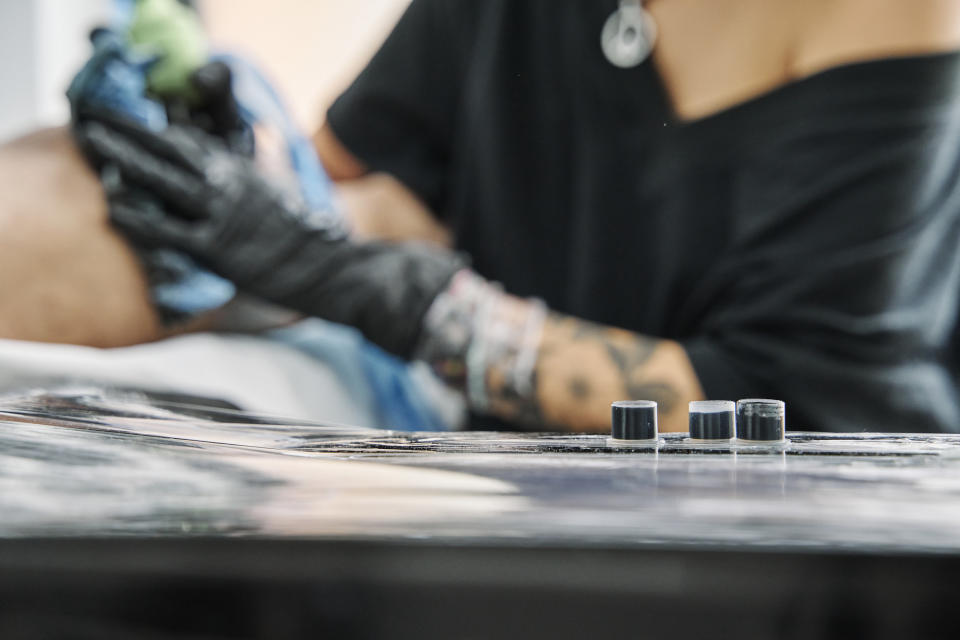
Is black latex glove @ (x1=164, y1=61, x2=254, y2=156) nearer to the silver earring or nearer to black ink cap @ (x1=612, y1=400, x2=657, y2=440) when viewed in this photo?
the silver earring

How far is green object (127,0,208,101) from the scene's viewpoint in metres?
0.49

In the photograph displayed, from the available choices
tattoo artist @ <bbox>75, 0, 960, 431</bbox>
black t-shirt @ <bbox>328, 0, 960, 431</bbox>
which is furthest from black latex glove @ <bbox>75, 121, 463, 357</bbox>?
black t-shirt @ <bbox>328, 0, 960, 431</bbox>

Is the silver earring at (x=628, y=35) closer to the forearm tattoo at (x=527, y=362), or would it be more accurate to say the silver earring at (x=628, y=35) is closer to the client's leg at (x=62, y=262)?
the forearm tattoo at (x=527, y=362)

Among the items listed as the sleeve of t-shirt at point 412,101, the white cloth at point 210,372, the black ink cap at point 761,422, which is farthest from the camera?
the sleeve of t-shirt at point 412,101

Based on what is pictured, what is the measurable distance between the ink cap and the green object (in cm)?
42

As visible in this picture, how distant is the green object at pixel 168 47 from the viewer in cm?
49

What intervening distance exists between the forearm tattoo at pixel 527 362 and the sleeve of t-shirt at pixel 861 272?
6cm

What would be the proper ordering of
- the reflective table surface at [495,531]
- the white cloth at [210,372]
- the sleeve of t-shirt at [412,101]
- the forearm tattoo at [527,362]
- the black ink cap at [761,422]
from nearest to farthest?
the reflective table surface at [495,531] → the black ink cap at [761,422] → the white cloth at [210,372] → the forearm tattoo at [527,362] → the sleeve of t-shirt at [412,101]

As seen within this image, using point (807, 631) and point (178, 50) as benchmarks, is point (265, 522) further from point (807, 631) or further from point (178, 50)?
point (178, 50)

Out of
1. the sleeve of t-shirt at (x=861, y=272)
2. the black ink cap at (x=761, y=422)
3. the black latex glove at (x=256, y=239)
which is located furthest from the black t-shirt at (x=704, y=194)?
the black ink cap at (x=761, y=422)

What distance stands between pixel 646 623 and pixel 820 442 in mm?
153

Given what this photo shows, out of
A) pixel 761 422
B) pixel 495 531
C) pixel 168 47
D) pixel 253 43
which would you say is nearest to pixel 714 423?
pixel 761 422

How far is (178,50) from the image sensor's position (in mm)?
498

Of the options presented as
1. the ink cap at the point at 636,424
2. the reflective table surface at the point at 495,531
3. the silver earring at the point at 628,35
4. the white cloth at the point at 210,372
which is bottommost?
the reflective table surface at the point at 495,531
